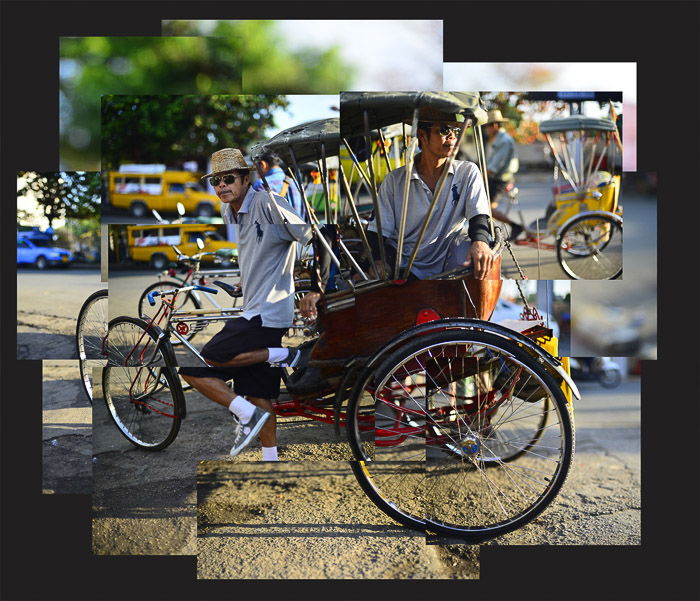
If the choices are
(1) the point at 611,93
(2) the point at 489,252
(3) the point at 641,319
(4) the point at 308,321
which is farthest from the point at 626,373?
(4) the point at 308,321

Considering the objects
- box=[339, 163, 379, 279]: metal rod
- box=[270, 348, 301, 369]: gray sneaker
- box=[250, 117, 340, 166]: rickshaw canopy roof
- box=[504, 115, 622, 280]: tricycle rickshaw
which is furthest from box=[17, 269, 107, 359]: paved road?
box=[504, 115, 622, 280]: tricycle rickshaw

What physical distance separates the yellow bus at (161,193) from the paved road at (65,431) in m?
1.20

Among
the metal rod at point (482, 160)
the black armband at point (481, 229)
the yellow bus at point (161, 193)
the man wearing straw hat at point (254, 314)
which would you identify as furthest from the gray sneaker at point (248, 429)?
the metal rod at point (482, 160)

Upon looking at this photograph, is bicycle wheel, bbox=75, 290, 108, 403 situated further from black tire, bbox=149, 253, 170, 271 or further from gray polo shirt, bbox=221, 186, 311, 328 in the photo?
gray polo shirt, bbox=221, 186, 311, 328

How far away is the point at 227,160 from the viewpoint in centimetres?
406

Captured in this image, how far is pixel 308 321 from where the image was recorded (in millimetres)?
4090

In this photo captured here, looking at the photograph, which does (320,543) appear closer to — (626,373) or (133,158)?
(626,373)

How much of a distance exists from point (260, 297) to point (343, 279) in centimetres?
48

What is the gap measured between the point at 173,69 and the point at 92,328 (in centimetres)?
177

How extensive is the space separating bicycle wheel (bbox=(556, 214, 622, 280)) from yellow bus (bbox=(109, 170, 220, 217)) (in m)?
2.00

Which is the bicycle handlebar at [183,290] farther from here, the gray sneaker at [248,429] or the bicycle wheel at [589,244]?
the bicycle wheel at [589,244]

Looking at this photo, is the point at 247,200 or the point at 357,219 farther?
the point at 247,200

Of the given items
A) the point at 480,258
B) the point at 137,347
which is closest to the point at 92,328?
the point at 137,347

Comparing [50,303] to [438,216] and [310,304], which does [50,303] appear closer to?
[310,304]
